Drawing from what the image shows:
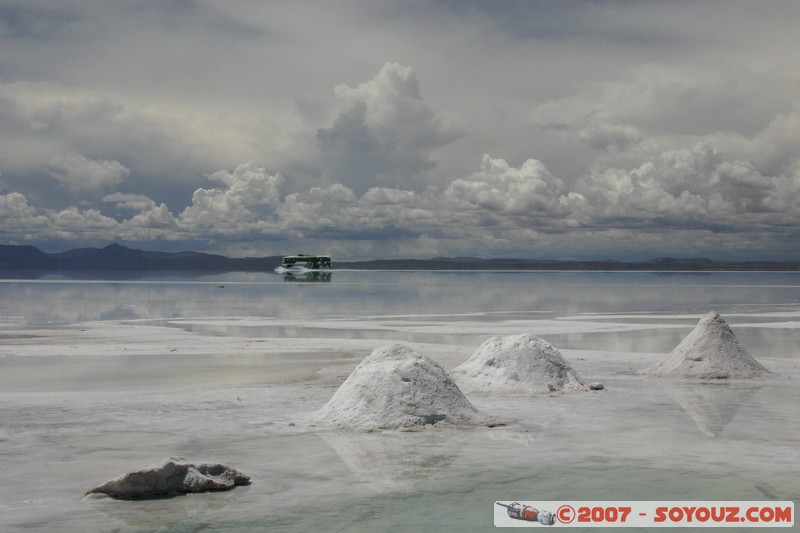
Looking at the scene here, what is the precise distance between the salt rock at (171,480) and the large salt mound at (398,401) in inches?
135

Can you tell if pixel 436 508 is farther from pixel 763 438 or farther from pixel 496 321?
pixel 496 321

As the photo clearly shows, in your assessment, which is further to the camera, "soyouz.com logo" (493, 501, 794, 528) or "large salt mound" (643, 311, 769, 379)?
"large salt mound" (643, 311, 769, 379)

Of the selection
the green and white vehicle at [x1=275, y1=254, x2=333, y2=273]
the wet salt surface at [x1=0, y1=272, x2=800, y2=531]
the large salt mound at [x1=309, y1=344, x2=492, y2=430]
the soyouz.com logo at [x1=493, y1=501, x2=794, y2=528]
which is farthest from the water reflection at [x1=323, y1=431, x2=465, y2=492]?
the green and white vehicle at [x1=275, y1=254, x2=333, y2=273]

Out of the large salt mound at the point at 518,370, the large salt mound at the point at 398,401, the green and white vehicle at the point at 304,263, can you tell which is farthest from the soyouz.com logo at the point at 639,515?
the green and white vehicle at the point at 304,263

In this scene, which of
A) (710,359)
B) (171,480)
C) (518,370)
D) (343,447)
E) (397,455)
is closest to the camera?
(171,480)

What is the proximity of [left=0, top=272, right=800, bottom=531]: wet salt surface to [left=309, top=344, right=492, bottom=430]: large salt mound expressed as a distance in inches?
14.2

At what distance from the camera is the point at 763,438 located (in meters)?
12.3

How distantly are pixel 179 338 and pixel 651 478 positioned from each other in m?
21.7

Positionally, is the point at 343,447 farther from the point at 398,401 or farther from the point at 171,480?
the point at 171,480

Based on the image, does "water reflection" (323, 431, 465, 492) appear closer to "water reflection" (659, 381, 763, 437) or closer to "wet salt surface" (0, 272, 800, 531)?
"wet salt surface" (0, 272, 800, 531)

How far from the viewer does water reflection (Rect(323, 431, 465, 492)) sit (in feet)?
32.8

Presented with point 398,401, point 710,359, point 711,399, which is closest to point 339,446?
point 398,401

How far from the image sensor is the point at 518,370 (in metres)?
17.5

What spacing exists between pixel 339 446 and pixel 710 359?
10.9 meters
